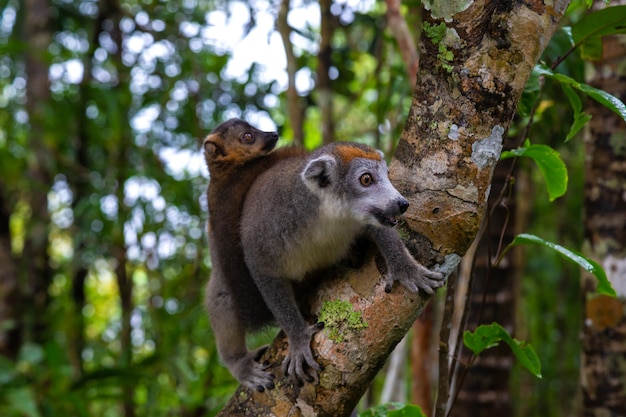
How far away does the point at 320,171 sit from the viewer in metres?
2.88

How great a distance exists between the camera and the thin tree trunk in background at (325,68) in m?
5.05

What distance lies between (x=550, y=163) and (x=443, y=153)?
1.69 ft

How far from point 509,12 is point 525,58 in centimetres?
15

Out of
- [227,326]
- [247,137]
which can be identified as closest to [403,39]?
[247,137]

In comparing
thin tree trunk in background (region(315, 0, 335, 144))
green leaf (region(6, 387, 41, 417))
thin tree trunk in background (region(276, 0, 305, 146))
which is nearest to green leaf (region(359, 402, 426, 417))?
thin tree trunk in background (region(276, 0, 305, 146))

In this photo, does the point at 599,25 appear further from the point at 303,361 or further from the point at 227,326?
the point at 227,326

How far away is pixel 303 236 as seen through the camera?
295cm

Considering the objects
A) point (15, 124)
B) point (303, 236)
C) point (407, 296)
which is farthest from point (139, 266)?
point (407, 296)

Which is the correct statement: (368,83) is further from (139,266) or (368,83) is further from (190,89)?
(139,266)

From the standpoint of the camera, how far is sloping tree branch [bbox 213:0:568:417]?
6.88 feet

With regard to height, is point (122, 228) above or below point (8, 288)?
above

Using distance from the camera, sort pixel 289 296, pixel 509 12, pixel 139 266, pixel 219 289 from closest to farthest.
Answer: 1. pixel 509 12
2. pixel 289 296
3. pixel 219 289
4. pixel 139 266

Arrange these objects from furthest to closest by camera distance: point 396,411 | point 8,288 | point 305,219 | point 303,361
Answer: point 8,288
point 305,219
point 396,411
point 303,361

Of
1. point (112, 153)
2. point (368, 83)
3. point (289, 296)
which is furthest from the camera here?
point (112, 153)
